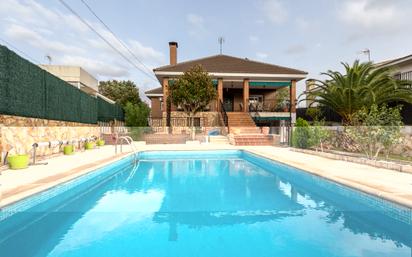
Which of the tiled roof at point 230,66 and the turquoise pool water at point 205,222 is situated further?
the tiled roof at point 230,66

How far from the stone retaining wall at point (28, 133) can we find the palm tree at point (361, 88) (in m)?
14.5

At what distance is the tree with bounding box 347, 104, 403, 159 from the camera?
31.6 ft

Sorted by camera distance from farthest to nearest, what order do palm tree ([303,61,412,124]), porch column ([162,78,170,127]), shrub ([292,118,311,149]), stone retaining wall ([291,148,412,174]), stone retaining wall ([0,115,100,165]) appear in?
porch column ([162,78,170,127]), shrub ([292,118,311,149]), palm tree ([303,61,412,124]), stone retaining wall ([0,115,100,165]), stone retaining wall ([291,148,412,174])

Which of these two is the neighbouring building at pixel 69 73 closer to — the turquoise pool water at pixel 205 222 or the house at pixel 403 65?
the turquoise pool water at pixel 205 222

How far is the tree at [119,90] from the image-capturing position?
1982 inches

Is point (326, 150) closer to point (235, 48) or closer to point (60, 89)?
point (60, 89)

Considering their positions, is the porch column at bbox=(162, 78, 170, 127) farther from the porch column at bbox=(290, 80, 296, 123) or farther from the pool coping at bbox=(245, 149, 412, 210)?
the pool coping at bbox=(245, 149, 412, 210)

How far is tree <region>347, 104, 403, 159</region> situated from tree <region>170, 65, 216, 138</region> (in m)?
12.6

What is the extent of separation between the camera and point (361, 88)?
43.5ft

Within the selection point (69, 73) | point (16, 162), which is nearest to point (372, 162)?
point (16, 162)

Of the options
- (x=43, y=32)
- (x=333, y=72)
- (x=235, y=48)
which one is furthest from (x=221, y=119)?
(x=235, y=48)

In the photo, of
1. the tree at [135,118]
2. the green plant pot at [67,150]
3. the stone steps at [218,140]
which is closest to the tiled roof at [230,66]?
the tree at [135,118]

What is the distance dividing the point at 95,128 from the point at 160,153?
28.7 feet

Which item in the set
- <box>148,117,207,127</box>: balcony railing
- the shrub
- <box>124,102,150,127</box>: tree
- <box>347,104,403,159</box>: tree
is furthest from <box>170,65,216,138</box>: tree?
<box>347,104,403,159</box>: tree
